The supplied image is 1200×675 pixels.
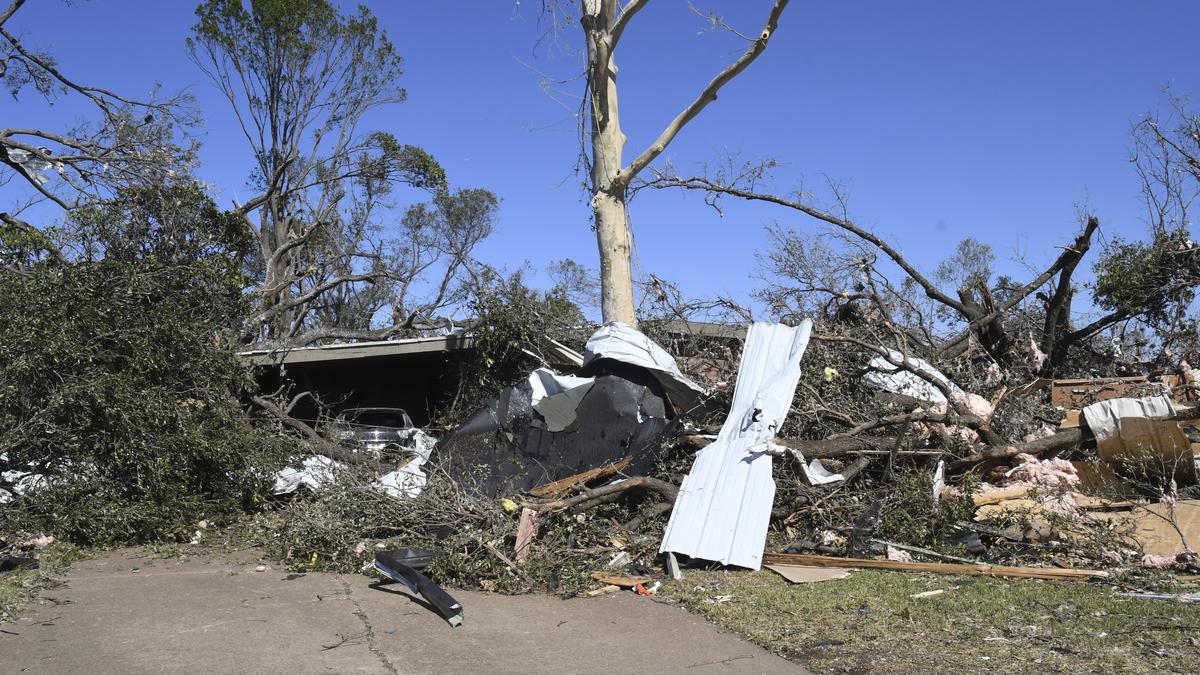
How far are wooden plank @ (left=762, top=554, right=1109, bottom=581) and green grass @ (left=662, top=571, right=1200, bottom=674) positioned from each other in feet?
0.57

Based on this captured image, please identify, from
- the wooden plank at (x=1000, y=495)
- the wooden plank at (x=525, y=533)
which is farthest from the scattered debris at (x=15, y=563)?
the wooden plank at (x=1000, y=495)

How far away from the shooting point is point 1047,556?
23.6ft

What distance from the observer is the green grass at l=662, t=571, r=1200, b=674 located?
15.2 ft

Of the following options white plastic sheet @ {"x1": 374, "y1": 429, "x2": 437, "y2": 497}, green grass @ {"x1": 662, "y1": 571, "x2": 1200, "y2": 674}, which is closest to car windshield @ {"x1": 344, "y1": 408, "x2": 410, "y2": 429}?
white plastic sheet @ {"x1": 374, "y1": 429, "x2": 437, "y2": 497}

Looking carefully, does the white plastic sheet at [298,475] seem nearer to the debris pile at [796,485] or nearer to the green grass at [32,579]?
the debris pile at [796,485]

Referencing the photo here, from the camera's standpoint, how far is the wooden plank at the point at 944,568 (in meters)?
6.54

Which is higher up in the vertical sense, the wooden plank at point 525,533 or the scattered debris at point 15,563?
the wooden plank at point 525,533

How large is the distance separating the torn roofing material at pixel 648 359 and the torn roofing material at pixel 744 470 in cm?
114

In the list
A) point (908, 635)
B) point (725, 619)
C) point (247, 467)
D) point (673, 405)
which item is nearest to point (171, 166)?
point (247, 467)

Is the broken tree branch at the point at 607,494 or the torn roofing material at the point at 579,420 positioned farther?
the torn roofing material at the point at 579,420

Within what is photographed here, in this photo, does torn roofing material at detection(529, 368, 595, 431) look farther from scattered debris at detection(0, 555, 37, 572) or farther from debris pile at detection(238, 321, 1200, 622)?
scattered debris at detection(0, 555, 37, 572)

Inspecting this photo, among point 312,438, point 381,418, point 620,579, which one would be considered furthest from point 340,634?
point 381,418

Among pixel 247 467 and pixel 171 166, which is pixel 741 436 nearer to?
pixel 247 467

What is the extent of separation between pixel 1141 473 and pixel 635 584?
15.8ft
